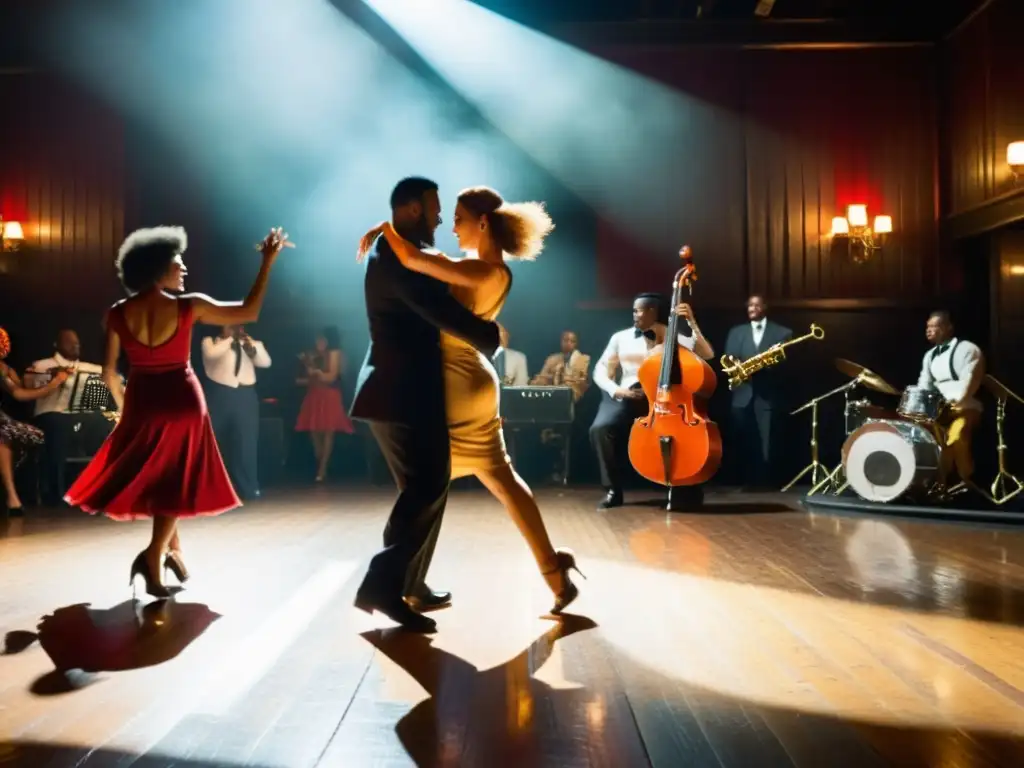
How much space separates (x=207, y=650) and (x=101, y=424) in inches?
192

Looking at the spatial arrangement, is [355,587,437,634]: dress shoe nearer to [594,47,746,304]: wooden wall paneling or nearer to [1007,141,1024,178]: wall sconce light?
[1007,141,1024,178]: wall sconce light

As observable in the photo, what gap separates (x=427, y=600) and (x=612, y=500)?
3131mm

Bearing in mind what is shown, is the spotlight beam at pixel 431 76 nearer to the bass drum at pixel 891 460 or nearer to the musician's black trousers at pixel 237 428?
the musician's black trousers at pixel 237 428

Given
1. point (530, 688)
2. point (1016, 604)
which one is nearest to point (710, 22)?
point (1016, 604)

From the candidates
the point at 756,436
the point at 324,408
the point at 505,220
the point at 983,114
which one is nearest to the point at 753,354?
the point at 756,436

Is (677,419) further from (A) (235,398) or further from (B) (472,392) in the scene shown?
(A) (235,398)

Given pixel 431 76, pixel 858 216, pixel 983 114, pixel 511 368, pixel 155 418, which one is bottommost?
pixel 155 418

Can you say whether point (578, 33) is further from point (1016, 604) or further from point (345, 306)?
point (1016, 604)

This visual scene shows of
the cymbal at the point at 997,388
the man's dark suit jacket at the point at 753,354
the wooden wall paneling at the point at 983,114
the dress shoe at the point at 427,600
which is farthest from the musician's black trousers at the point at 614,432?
the wooden wall paneling at the point at 983,114

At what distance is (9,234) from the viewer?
26.9 ft

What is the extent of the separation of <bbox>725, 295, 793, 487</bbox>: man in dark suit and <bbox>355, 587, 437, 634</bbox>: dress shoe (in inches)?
204

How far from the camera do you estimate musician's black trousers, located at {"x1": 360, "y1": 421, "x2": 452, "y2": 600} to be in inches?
100.0

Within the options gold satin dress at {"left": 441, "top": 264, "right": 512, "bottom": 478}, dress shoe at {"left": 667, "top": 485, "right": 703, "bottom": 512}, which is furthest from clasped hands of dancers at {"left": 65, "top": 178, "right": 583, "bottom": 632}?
dress shoe at {"left": 667, "top": 485, "right": 703, "bottom": 512}

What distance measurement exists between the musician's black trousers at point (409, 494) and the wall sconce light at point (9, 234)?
7.18 metres
